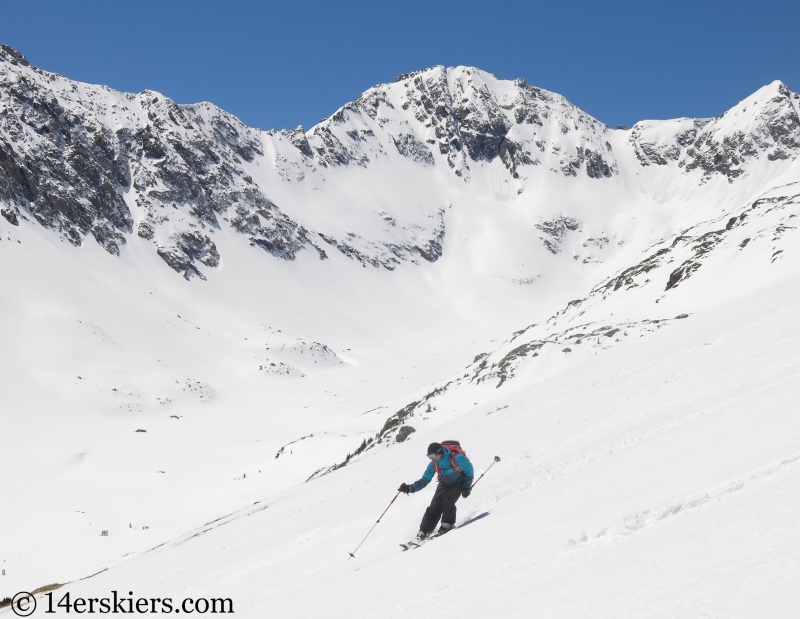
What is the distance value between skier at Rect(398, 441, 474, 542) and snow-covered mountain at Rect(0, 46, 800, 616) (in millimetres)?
759

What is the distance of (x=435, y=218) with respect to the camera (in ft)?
510

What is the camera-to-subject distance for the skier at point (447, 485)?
862 centimetres

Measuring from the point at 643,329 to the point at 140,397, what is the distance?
4824 centimetres

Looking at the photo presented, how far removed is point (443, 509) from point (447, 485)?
34 centimetres

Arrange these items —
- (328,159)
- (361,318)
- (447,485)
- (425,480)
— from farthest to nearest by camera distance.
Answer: (328,159) < (361,318) < (425,480) < (447,485)

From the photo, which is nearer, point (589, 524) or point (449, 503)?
point (589, 524)

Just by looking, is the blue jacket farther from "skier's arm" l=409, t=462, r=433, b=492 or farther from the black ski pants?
"skier's arm" l=409, t=462, r=433, b=492

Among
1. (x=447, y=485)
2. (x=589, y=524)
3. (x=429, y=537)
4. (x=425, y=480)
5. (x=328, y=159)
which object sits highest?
(x=328, y=159)

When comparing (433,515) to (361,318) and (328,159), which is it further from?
(328,159)

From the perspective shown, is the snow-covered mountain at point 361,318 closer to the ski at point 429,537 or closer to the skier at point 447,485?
the ski at point 429,537

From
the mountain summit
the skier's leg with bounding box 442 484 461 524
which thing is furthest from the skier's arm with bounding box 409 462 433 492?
the mountain summit

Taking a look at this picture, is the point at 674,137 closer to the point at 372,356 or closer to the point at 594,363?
the point at 372,356

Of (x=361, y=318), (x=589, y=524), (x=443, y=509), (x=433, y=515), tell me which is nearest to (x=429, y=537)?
(x=433, y=515)

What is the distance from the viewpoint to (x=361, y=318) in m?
110
